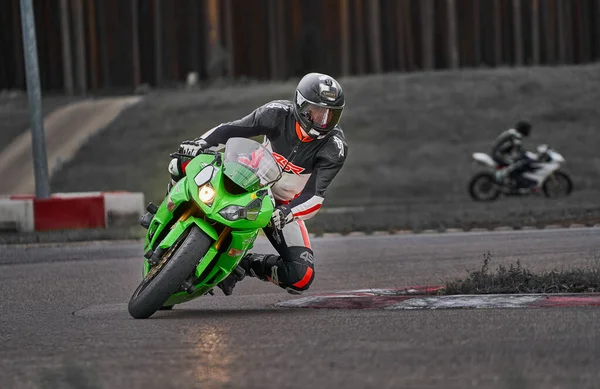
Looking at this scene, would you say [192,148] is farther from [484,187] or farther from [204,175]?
[484,187]

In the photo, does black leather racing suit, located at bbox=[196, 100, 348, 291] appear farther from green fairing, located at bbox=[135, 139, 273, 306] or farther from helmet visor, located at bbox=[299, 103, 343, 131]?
green fairing, located at bbox=[135, 139, 273, 306]

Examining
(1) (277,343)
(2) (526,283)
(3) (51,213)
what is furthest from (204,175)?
(3) (51,213)

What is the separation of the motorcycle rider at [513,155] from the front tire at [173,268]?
18.3 metres

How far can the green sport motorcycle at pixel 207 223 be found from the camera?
823cm

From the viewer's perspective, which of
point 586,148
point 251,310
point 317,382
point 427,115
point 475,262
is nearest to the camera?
point 317,382

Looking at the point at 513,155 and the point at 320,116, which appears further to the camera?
the point at 513,155

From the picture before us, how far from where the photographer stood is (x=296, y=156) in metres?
9.37

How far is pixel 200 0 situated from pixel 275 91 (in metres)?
7.54

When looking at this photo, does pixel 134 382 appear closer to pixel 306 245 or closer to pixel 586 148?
pixel 306 245

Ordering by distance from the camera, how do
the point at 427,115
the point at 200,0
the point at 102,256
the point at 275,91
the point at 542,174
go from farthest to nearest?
the point at 200,0, the point at 275,91, the point at 427,115, the point at 542,174, the point at 102,256

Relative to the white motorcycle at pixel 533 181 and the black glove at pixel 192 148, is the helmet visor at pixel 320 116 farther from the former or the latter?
the white motorcycle at pixel 533 181

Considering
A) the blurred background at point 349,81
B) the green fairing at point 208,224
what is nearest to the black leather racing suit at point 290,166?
the green fairing at point 208,224

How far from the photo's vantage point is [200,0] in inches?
1722

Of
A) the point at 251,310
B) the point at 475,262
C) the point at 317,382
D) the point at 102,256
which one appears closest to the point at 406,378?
the point at 317,382
